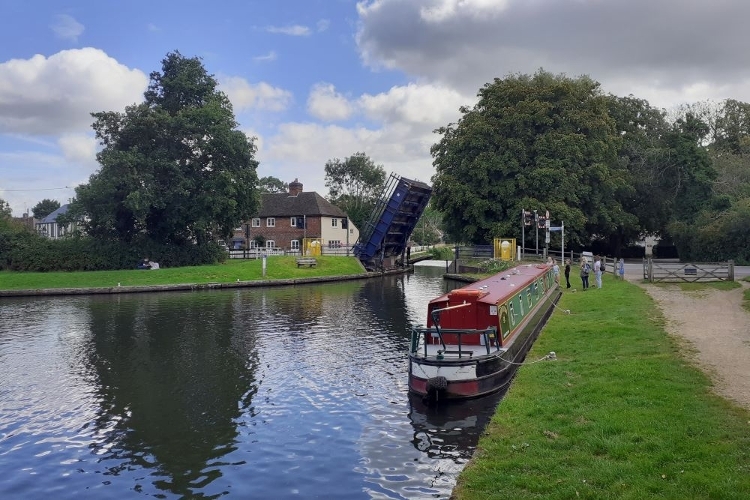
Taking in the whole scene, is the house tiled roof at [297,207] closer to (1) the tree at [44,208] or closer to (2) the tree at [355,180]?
(2) the tree at [355,180]

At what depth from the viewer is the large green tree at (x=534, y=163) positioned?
4778 cm

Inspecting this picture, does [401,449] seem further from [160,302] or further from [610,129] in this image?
[610,129]

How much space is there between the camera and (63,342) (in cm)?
2192

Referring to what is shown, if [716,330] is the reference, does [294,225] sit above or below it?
above

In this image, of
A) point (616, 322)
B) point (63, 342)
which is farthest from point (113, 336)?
point (616, 322)

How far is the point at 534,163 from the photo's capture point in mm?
49406

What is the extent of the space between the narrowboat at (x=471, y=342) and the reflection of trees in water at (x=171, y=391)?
4561mm

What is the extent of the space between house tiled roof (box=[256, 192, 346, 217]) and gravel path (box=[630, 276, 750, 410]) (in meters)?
48.0

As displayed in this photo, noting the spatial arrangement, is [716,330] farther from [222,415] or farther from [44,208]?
[44,208]

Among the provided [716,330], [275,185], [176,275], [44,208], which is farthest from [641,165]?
[44,208]

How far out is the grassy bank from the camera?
757 cm

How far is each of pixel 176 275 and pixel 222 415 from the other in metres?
32.4

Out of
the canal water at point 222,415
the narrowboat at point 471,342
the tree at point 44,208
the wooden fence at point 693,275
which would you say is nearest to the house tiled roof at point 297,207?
the wooden fence at point 693,275

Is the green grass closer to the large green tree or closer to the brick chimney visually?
the large green tree
